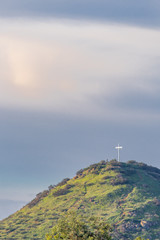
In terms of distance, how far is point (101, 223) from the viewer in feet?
363

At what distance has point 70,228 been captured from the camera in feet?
354

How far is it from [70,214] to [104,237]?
10.9m

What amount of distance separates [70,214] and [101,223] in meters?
8.08

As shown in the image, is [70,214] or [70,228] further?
[70,214]

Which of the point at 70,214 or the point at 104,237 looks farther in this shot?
the point at 70,214

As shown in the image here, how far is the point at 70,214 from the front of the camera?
115 meters

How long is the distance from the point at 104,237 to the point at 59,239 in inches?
364

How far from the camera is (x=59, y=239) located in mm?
108688

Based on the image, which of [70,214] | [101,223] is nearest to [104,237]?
[101,223]

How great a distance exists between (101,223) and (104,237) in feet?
12.3

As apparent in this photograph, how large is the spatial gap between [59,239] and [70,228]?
3414mm

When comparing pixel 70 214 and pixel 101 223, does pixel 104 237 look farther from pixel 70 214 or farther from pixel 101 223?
pixel 70 214

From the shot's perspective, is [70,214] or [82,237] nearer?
[82,237]

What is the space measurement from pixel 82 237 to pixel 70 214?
9.88m
